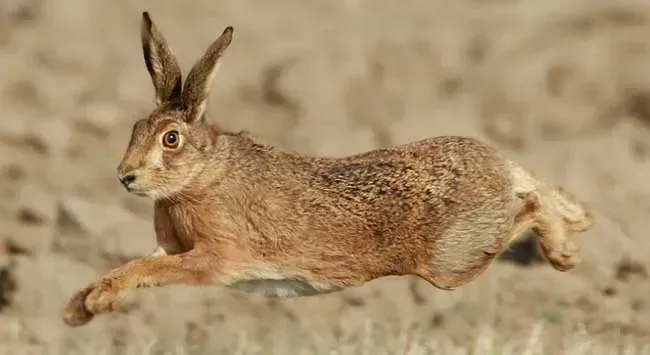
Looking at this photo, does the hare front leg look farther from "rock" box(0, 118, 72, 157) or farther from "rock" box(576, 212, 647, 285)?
"rock" box(0, 118, 72, 157)

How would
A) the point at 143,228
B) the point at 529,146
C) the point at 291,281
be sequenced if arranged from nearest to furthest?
the point at 291,281, the point at 143,228, the point at 529,146

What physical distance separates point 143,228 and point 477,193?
11.3ft

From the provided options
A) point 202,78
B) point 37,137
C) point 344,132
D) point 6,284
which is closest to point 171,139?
point 202,78

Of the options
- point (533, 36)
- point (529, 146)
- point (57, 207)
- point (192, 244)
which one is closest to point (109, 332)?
point (57, 207)

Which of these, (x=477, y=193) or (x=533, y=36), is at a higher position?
(x=533, y=36)

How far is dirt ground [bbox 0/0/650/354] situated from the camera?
8.00m

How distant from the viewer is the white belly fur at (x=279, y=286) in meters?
6.01

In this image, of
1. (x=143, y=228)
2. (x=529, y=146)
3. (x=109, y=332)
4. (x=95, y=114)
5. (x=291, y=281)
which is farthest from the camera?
(x=95, y=114)

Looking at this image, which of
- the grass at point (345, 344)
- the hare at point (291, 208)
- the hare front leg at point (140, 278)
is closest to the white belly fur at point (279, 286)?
the hare at point (291, 208)

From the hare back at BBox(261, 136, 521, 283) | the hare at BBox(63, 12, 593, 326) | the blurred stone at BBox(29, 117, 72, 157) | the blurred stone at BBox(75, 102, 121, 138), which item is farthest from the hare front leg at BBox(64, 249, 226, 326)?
the blurred stone at BBox(75, 102, 121, 138)

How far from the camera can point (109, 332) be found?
828cm

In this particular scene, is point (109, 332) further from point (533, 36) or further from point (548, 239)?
point (533, 36)

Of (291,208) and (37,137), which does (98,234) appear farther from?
(291,208)

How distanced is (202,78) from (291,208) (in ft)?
1.81
